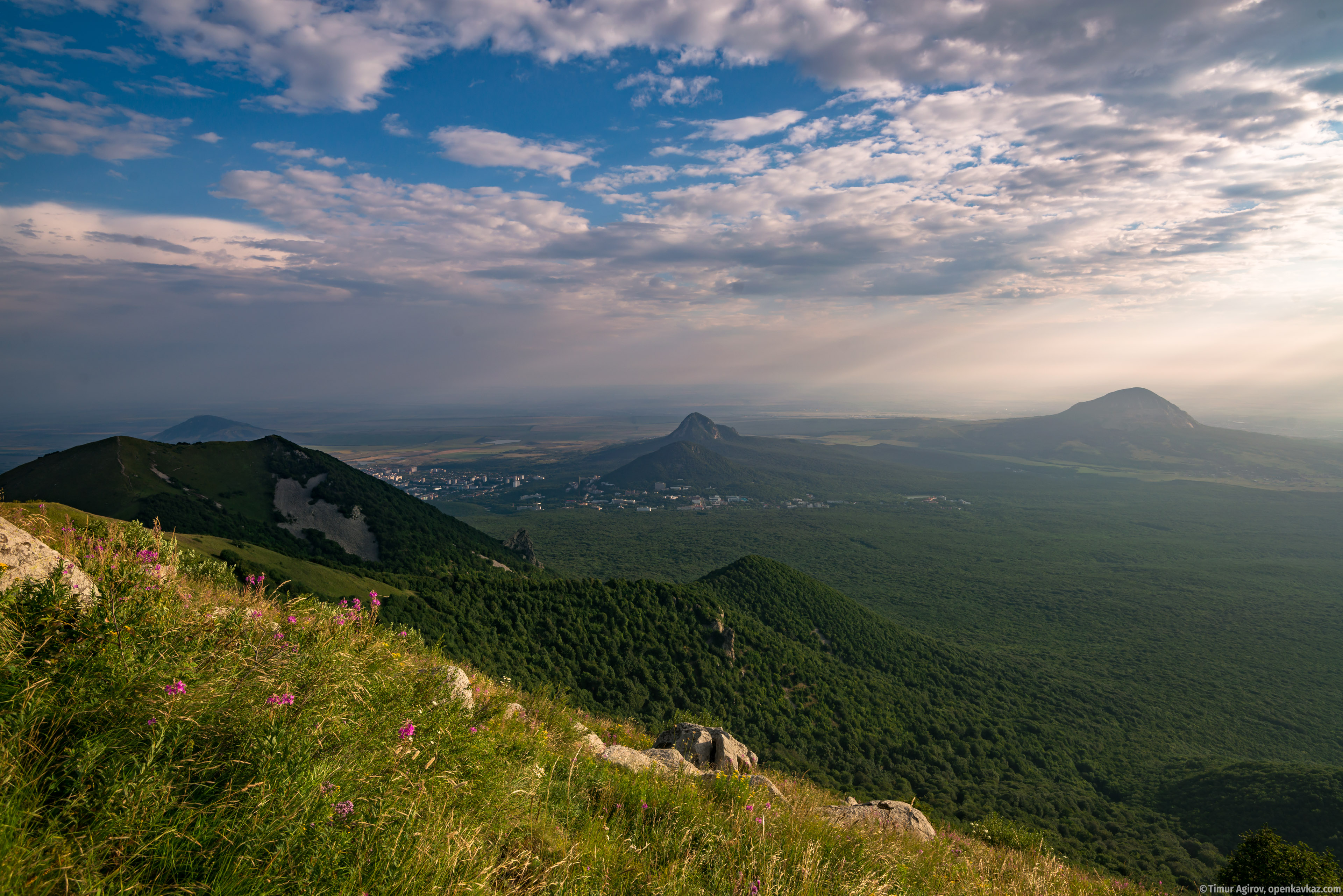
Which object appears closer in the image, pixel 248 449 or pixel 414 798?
pixel 414 798

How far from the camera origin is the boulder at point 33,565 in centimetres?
466

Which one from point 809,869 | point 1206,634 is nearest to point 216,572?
point 809,869

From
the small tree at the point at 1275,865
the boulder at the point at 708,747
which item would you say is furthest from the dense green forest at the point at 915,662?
the small tree at the point at 1275,865

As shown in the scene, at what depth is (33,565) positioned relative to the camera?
509cm

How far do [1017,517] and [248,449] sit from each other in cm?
18839

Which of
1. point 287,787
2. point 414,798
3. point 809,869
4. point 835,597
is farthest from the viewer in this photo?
point 835,597

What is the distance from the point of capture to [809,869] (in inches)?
191

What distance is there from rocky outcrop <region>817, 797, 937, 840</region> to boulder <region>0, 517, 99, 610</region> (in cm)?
892

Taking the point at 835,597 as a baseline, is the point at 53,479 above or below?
above

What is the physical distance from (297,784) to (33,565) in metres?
4.23

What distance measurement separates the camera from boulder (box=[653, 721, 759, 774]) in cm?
1101

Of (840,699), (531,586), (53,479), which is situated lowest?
(840,699)

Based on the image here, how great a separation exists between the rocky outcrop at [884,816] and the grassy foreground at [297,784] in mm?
1363

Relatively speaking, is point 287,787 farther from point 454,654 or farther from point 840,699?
point 840,699
